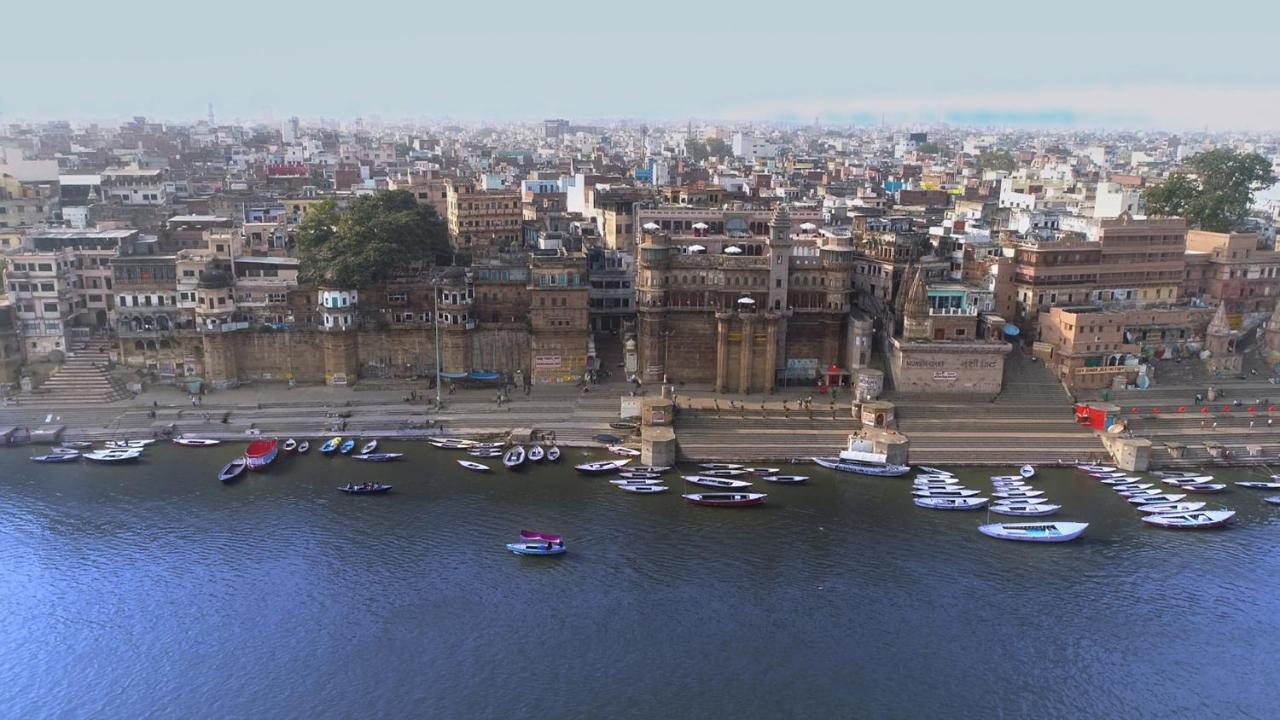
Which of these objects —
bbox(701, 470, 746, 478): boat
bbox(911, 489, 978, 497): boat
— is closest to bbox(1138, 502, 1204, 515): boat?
bbox(911, 489, 978, 497): boat

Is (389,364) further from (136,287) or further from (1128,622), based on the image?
(1128,622)

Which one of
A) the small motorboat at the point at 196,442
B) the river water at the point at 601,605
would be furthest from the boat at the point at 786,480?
the small motorboat at the point at 196,442

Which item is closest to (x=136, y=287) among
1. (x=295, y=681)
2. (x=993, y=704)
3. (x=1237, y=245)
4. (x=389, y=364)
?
(x=389, y=364)

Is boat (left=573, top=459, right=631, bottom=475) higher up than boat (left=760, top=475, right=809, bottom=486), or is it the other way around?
boat (left=573, top=459, right=631, bottom=475)

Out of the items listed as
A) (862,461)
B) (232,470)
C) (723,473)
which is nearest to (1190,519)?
(862,461)

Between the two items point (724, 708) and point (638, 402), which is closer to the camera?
point (724, 708)

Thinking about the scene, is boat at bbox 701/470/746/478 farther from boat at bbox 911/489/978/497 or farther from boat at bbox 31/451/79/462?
boat at bbox 31/451/79/462

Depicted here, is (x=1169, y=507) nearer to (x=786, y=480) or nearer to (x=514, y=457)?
(x=786, y=480)
